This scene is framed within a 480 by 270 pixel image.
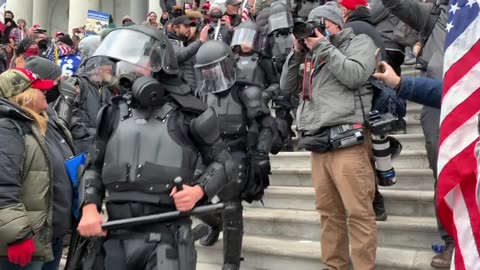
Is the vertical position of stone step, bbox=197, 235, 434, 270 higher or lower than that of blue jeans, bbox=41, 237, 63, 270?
lower

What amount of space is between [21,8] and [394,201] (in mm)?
24651

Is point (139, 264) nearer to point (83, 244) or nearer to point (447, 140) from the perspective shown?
point (83, 244)

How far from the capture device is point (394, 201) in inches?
203

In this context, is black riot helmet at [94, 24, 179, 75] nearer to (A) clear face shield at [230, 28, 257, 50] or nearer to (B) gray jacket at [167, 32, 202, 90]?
(A) clear face shield at [230, 28, 257, 50]

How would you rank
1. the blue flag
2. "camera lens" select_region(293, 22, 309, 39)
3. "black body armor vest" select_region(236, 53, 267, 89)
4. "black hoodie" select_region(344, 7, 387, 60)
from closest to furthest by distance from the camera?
1. the blue flag
2. "camera lens" select_region(293, 22, 309, 39)
3. "black hoodie" select_region(344, 7, 387, 60)
4. "black body armor vest" select_region(236, 53, 267, 89)

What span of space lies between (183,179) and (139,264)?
52cm

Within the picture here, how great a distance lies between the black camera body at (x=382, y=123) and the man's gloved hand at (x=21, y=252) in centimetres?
237

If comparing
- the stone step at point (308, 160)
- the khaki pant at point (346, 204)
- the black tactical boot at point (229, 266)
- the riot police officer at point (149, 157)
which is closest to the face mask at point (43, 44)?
the stone step at point (308, 160)

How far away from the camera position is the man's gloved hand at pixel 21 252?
321cm

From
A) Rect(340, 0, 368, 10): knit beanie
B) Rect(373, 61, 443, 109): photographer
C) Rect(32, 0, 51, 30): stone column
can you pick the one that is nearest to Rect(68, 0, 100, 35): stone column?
Rect(32, 0, 51, 30): stone column

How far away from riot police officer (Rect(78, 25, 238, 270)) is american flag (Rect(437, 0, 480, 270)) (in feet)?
4.04

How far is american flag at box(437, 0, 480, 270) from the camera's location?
242 centimetres

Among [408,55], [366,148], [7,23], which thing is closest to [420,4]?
[366,148]

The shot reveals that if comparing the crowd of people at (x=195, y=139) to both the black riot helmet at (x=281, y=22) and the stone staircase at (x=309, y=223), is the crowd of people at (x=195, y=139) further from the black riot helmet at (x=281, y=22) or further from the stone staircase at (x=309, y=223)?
the black riot helmet at (x=281, y=22)
